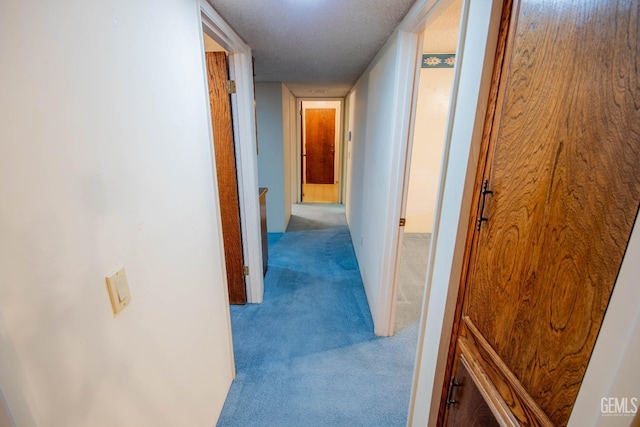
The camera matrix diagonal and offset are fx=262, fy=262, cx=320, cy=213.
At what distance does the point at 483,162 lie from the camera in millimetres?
753

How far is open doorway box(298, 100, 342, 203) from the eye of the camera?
6.38 meters

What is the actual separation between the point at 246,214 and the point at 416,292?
5.97 feet

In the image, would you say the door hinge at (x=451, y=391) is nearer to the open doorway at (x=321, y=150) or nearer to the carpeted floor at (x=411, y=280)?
the carpeted floor at (x=411, y=280)

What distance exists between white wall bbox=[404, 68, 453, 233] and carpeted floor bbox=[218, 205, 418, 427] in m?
1.68

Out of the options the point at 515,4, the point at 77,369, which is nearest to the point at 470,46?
the point at 515,4

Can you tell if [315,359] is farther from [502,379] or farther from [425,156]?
[425,156]

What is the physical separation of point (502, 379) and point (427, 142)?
3528mm

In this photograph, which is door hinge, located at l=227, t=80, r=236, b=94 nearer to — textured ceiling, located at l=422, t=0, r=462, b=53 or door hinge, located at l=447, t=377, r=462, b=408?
textured ceiling, located at l=422, t=0, r=462, b=53

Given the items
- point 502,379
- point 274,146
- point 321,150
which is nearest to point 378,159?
point 502,379

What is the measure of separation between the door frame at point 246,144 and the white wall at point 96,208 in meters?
0.77

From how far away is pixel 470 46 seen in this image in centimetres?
80

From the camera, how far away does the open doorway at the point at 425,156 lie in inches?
104

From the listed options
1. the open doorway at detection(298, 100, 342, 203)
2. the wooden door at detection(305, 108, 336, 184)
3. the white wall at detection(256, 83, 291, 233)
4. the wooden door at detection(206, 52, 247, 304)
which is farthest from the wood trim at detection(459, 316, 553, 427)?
the wooden door at detection(305, 108, 336, 184)

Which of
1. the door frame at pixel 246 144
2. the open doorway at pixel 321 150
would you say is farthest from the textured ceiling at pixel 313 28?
the open doorway at pixel 321 150
